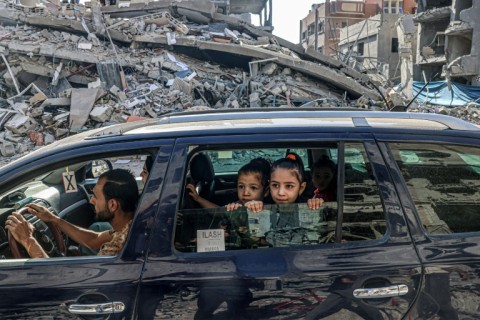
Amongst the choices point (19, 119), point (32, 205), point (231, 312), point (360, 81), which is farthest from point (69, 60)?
point (231, 312)

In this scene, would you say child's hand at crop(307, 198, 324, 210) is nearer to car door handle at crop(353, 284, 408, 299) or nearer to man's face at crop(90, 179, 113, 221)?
car door handle at crop(353, 284, 408, 299)

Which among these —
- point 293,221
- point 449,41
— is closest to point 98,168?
point 293,221

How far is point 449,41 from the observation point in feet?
100

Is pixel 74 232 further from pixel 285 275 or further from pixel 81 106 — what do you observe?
pixel 81 106

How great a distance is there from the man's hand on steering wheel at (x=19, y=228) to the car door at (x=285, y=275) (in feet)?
2.39

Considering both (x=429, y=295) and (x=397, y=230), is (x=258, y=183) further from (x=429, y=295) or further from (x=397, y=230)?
(x=429, y=295)

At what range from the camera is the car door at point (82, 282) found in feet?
5.92

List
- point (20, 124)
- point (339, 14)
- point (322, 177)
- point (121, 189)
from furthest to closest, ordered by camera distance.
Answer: point (339, 14), point (20, 124), point (322, 177), point (121, 189)

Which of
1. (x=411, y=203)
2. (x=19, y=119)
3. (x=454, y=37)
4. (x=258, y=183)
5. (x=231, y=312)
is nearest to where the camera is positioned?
(x=231, y=312)

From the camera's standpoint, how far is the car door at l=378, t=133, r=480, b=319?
6.11 feet

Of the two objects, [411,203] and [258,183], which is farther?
[258,183]

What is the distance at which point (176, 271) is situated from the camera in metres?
Answer: 1.82

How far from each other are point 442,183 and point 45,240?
2.00 meters

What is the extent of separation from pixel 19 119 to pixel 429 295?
14.3 m
